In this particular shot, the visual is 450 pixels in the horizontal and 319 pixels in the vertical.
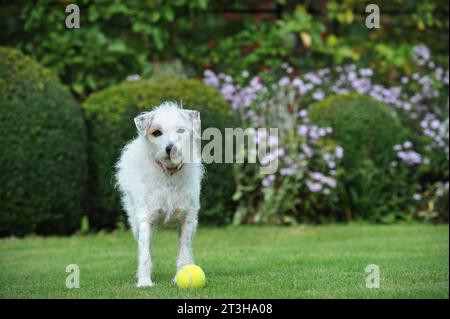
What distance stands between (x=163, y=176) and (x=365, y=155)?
4.50 metres

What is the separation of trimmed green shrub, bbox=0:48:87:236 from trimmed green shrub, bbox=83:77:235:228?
263 mm

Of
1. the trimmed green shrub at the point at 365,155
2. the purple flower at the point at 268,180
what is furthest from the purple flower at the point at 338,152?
the purple flower at the point at 268,180

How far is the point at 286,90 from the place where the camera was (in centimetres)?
994

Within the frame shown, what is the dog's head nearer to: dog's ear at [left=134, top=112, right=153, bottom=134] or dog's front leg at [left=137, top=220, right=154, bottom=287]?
dog's ear at [left=134, top=112, right=153, bottom=134]

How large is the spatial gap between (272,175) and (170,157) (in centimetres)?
408

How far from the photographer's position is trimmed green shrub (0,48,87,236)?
8453mm

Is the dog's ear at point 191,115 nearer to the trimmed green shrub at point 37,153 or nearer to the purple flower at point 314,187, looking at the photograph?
the trimmed green shrub at point 37,153

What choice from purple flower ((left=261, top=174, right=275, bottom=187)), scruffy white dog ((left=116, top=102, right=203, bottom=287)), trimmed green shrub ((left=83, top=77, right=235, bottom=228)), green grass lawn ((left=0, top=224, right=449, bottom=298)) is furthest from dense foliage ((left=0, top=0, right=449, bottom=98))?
scruffy white dog ((left=116, top=102, right=203, bottom=287))

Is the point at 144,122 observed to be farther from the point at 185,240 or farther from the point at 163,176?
the point at 185,240

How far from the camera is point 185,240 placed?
5535mm

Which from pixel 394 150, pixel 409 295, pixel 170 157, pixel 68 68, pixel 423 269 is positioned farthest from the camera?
pixel 68 68

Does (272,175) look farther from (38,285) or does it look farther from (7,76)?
(38,285)

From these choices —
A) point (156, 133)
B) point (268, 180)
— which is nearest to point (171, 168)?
point (156, 133)
